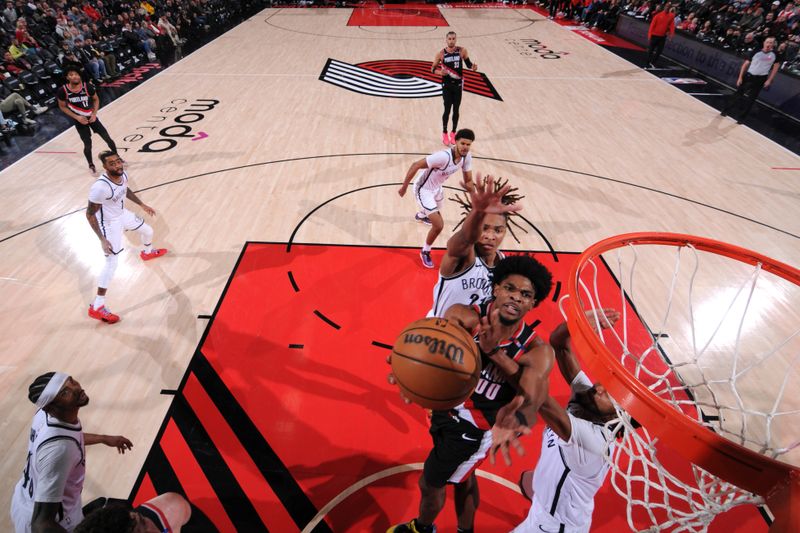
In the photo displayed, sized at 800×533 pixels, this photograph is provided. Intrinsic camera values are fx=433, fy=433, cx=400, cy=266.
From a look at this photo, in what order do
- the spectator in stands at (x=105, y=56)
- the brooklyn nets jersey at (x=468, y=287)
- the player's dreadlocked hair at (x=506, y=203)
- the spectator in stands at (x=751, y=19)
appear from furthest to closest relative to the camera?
the spectator in stands at (x=751, y=19) < the spectator in stands at (x=105, y=56) < the player's dreadlocked hair at (x=506, y=203) < the brooklyn nets jersey at (x=468, y=287)

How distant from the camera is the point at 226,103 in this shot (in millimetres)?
9992

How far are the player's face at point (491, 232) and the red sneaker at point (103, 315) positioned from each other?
3826 millimetres

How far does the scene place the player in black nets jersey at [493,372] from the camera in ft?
6.70

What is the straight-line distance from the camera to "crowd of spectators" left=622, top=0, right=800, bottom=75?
454 inches

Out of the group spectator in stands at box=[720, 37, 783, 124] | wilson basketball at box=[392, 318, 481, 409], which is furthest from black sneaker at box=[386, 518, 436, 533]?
spectator in stands at box=[720, 37, 783, 124]

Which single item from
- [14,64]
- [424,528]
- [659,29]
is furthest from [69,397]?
[659,29]

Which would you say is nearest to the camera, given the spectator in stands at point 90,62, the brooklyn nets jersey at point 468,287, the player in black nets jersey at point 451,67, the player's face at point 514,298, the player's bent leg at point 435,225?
the player's face at point 514,298

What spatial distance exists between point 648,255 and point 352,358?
4058 mm

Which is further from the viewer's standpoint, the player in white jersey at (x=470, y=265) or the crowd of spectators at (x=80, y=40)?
the crowd of spectators at (x=80, y=40)

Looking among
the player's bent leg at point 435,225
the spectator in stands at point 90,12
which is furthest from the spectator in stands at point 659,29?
the spectator in stands at point 90,12

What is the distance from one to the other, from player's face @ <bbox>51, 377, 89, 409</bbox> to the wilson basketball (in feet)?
6.11

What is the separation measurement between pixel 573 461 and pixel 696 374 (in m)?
2.83

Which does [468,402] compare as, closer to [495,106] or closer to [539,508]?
[539,508]

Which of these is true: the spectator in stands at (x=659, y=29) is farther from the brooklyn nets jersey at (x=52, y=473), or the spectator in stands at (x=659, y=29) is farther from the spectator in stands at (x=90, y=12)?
the spectator in stands at (x=90, y=12)
